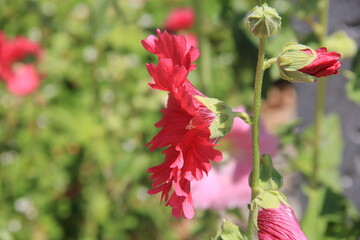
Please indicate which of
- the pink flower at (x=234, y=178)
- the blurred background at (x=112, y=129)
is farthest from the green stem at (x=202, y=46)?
the pink flower at (x=234, y=178)

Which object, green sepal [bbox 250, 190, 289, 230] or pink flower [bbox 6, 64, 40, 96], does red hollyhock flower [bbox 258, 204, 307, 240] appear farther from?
pink flower [bbox 6, 64, 40, 96]

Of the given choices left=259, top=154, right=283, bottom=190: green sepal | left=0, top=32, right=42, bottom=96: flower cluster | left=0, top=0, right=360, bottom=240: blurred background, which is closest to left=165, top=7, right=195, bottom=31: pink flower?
left=0, top=0, right=360, bottom=240: blurred background

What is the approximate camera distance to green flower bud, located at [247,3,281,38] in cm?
46

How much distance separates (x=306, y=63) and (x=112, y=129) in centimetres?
112

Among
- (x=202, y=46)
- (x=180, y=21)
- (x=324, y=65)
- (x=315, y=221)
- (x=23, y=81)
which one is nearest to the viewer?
(x=324, y=65)

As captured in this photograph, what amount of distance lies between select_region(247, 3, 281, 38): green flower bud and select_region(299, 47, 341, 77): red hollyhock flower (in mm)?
35

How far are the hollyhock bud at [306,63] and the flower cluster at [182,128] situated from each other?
0.07 meters

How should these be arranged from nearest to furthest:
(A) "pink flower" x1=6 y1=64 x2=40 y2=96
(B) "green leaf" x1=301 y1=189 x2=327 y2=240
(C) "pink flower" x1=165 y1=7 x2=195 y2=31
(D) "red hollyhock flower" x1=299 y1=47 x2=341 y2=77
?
(D) "red hollyhock flower" x1=299 y1=47 x2=341 y2=77 < (B) "green leaf" x1=301 y1=189 x2=327 y2=240 < (C) "pink flower" x1=165 y1=7 x2=195 y2=31 < (A) "pink flower" x1=6 y1=64 x2=40 y2=96

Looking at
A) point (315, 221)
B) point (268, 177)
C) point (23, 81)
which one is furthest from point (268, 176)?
point (23, 81)

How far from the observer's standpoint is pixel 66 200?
174cm

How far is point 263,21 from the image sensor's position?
0.46 metres

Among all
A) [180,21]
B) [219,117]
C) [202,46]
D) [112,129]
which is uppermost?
[219,117]

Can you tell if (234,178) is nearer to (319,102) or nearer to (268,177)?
(319,102)

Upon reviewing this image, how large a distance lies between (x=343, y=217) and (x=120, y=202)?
799 millimetres
